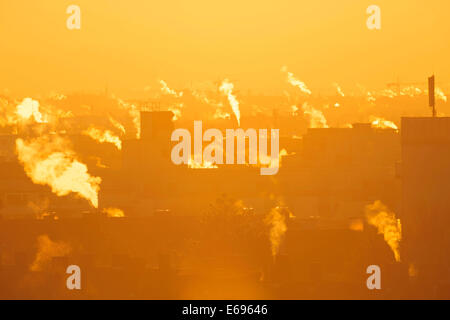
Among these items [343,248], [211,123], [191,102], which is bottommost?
[343,248]

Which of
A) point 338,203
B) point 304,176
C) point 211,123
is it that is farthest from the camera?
point 211,123

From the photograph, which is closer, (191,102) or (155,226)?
(155,226)

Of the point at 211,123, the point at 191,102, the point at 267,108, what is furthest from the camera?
the point at 267,108

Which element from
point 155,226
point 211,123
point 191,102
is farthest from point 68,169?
point 191,102

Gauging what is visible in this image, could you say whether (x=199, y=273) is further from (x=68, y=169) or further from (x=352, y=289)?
(x=68, y=169)

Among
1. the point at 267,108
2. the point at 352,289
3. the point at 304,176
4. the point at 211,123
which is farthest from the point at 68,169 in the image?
the point at 267,108
